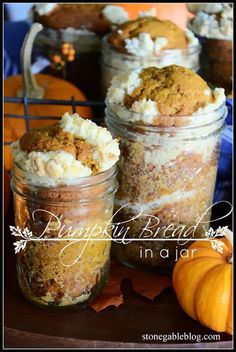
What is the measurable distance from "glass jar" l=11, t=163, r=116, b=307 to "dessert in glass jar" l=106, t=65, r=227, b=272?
48 mm

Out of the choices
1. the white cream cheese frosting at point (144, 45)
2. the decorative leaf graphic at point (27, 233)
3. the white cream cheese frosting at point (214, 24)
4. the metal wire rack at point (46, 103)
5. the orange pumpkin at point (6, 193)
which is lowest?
the orange pumpkin at point (6, 193)

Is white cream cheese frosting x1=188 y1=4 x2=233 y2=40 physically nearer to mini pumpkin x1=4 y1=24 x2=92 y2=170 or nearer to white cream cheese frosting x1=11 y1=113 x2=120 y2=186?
mini pumpkin x1=4 y1=24 x2=92 y2=170

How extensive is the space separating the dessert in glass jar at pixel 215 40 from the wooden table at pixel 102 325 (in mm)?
377

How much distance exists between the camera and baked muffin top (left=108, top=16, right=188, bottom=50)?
898 mm

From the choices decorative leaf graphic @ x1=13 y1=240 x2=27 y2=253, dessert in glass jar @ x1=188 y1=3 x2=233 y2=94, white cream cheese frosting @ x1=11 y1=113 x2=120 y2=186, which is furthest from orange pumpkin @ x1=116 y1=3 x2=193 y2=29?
decorative leaf graphic @ x1=13 y1=240 x2=27 y2=253

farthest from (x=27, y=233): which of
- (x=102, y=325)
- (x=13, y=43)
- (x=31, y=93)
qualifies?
(x=13, y=43)

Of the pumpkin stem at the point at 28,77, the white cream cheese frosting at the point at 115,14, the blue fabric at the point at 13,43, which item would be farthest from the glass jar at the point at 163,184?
the blue fabric at the point at 13,43

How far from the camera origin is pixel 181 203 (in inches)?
28.6

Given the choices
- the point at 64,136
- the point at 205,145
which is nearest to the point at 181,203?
the point at 205,145

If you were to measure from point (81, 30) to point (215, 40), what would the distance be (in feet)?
0.78

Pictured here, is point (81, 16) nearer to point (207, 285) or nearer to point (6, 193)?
point (6, 193)

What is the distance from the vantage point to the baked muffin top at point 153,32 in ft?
2.95

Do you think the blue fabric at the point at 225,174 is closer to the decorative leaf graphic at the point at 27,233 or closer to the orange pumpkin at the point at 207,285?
the orange pumpkin at the point at 207,285

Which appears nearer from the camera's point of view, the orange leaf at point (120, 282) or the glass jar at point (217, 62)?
the orange leaf at point (120, 282)
